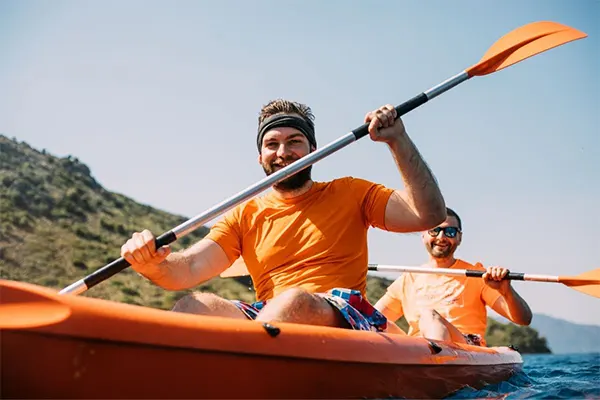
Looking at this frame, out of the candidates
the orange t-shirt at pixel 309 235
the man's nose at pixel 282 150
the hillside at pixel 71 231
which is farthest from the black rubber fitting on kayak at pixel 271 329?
the hillside at pixel 71 231

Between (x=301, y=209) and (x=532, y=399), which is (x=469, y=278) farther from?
(x=301, y=209)

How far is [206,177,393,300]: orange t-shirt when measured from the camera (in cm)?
364

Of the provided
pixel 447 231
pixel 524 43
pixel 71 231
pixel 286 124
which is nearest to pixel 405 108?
pixel 286 124

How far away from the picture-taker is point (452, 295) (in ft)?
19.6

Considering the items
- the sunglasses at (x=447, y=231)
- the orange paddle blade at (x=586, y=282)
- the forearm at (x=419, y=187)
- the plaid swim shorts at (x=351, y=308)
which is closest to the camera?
the plaid swim shorts at (x=351, y=308)

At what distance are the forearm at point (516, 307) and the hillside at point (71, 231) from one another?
1715 cm

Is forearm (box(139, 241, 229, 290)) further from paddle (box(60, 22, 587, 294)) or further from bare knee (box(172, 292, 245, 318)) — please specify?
bare knee (box(172, 292, 245, 318))

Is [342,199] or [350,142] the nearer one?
[342,199]

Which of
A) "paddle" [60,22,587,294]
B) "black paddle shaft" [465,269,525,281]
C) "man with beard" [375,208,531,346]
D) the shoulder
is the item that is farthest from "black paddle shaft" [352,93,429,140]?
"black paddle shaft" [465,269,525,281]

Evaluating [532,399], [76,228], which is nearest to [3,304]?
[532,399]

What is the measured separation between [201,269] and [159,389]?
1.53 m

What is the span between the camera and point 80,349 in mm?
2230

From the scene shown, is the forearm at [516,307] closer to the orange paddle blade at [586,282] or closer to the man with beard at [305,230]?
the orange paddle blade at [586,282]

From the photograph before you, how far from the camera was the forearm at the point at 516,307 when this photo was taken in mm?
5629
